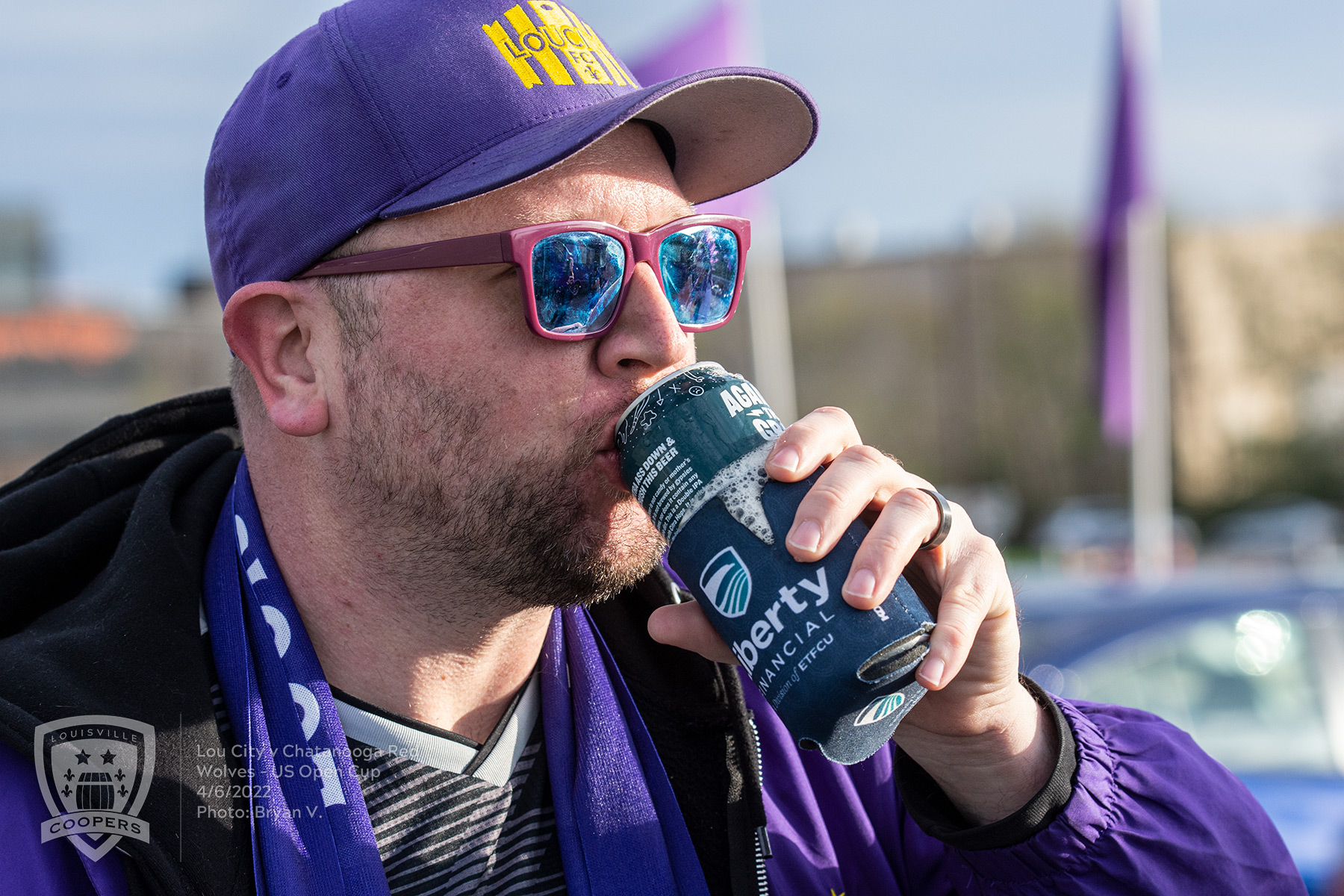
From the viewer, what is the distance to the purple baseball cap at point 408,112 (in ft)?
5.64

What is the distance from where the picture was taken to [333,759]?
170cm

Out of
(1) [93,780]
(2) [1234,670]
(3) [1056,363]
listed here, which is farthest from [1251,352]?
(1) [93,780]

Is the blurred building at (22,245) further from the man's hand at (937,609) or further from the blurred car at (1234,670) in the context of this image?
the man's hand at (937,609)

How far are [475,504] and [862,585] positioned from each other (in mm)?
670

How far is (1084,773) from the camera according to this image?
5.46ft

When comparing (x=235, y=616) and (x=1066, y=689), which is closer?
(x=235, y=616)

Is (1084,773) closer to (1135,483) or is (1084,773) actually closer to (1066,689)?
(1066,689)

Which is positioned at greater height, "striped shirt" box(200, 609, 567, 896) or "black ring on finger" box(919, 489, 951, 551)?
"black ring on finger" box(919, 489, 951, 551)

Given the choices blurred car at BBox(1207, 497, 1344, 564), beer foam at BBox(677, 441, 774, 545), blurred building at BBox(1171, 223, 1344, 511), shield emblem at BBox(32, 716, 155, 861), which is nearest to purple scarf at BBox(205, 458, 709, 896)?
shield emblem at BBox(32, 716, 155, 861)

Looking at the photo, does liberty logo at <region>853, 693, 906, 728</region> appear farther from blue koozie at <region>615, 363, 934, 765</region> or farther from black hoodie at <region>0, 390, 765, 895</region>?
black hoodie at <region>0, 390, 765, 895</region>

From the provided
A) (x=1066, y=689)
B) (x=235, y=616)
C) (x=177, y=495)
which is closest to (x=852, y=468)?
(x=235, y=616)

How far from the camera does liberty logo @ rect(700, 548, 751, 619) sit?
138 centimetres

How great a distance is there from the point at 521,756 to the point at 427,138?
998 millimetres

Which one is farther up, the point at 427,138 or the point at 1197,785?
the point at 427,138
